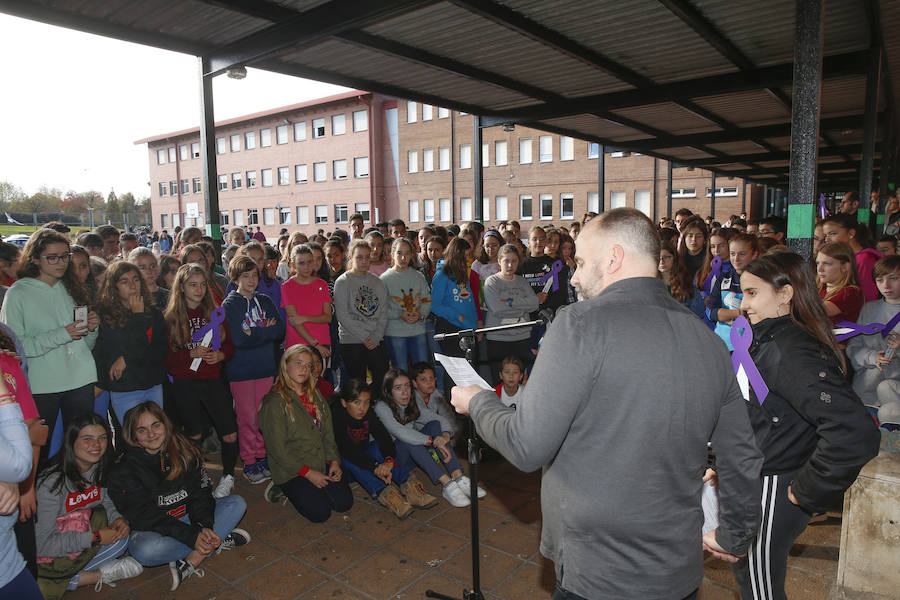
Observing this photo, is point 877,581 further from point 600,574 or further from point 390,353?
point 390,353

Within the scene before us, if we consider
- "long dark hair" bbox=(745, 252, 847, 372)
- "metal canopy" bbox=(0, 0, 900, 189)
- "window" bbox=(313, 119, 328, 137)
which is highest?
"window" bbox=(313, 119, 328, 137)

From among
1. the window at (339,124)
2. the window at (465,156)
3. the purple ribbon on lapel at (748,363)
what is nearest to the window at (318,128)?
the window at (339,124)

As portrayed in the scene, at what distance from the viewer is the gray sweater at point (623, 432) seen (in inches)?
59.7

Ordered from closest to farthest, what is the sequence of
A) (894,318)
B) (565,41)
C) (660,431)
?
(660,431)
(894,318)
(565,41)

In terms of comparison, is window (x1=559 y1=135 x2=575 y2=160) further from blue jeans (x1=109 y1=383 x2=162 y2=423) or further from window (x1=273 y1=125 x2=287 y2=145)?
blue jeans (x1=109 y1=383 x2=162 y2=423)

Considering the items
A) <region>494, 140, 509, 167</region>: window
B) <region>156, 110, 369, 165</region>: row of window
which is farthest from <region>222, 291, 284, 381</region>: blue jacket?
<region>156, 110, 369, 165</region>: row of window

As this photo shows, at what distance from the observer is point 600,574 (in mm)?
1617

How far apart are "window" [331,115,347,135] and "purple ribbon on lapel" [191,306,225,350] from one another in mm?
→ 36670

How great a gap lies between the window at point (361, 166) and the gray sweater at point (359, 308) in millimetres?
34243

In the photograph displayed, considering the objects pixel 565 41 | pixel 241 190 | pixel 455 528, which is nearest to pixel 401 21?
pixel 565 41

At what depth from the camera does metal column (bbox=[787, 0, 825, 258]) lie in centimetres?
411

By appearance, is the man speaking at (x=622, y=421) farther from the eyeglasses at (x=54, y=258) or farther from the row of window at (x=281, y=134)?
the row of window at (x=281, y=134)

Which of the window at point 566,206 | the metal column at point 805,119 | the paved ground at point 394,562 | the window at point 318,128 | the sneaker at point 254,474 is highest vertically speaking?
the window at point 318,128

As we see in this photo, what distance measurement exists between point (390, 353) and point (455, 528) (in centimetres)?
247
